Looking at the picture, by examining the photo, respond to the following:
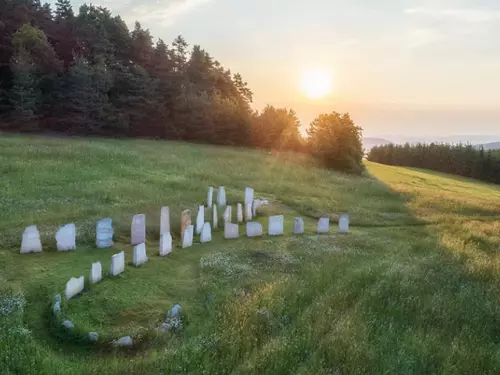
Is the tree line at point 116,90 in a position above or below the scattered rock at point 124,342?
above

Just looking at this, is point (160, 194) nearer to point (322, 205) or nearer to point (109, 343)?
point (322, 205)

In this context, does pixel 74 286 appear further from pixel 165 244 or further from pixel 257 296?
pixel 257 296

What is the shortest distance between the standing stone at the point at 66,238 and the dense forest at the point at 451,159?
63.2 meters

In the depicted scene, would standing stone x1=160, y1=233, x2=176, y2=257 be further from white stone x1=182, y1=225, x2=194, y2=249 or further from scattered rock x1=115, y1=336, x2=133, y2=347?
scattered rock x1=115, y1=336, x2=133, y2=347

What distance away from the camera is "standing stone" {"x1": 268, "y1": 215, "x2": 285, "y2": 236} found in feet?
55.9

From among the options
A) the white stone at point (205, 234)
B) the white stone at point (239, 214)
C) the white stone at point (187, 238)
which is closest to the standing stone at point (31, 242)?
the white stone at point (187, 238)

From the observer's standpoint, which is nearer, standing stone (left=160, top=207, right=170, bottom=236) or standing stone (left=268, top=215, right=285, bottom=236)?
standing stone (left=160, top=207, right=170, bottom=236)

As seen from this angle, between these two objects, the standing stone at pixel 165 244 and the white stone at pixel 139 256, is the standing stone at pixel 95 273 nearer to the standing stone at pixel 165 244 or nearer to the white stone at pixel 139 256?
the white stone at pixel 139 256

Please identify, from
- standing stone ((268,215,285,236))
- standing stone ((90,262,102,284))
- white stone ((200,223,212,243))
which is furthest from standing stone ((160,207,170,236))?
standing stone ((90,262,102,284))

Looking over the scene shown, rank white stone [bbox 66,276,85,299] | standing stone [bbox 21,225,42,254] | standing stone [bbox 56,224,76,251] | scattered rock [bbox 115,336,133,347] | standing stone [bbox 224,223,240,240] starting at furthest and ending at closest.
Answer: standing stone [bbox 224,223,240,240]
standing stone [bbox 56,224,76,251]
standing stone [bbox 21,225,42,254]
white stone [bbox 66,276,85,299]
scattered rock [bbox 115,336,133,347]

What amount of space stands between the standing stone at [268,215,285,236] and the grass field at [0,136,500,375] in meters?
0.45

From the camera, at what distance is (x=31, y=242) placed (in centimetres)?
1276

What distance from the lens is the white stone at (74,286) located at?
33.1 ft

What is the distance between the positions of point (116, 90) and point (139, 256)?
149ft
